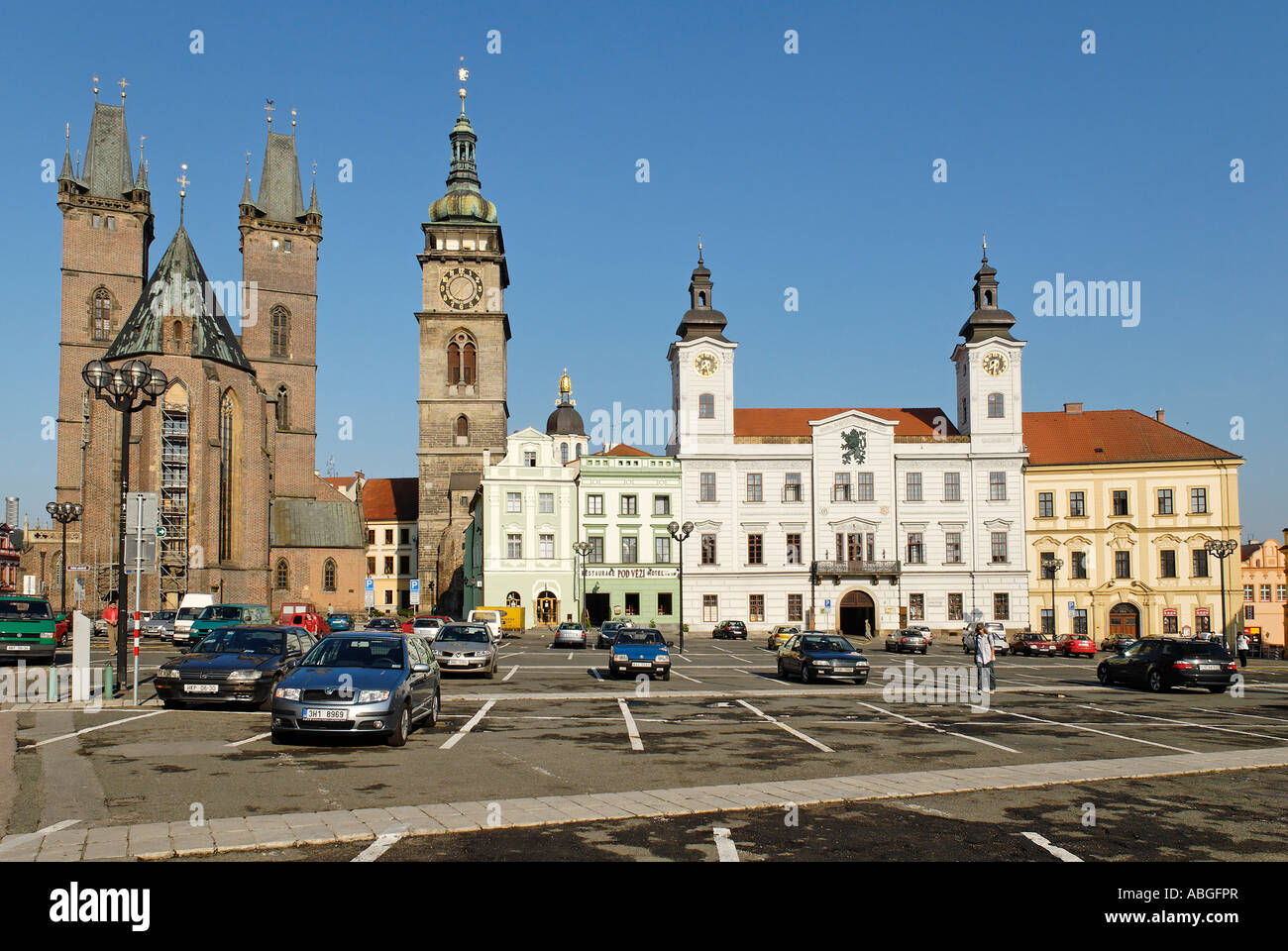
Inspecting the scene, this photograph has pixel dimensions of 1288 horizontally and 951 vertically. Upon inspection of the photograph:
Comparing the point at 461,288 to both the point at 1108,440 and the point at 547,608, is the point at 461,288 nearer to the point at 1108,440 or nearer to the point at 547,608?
the point at 547,608

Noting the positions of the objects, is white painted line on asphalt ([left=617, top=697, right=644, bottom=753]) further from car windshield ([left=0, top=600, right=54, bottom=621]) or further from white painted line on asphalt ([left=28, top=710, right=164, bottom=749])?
car windshield ([left=0, top=600, right=54, bottom=621])

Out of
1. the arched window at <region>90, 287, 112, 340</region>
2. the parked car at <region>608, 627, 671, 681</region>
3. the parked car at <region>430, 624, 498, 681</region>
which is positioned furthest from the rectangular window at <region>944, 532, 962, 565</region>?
the arched window at <region>90, 287, 112, 340</region>

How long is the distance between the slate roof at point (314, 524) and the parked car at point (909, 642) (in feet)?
153

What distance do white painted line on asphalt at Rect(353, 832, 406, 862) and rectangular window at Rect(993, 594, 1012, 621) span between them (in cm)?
5981

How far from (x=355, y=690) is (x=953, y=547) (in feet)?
182

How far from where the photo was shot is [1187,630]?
200 feet

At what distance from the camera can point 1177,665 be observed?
25.3 metres

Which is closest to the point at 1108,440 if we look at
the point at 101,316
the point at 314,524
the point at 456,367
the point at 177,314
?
the point at 456,367

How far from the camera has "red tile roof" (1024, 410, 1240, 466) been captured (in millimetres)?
63875

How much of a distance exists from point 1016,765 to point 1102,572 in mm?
56394
